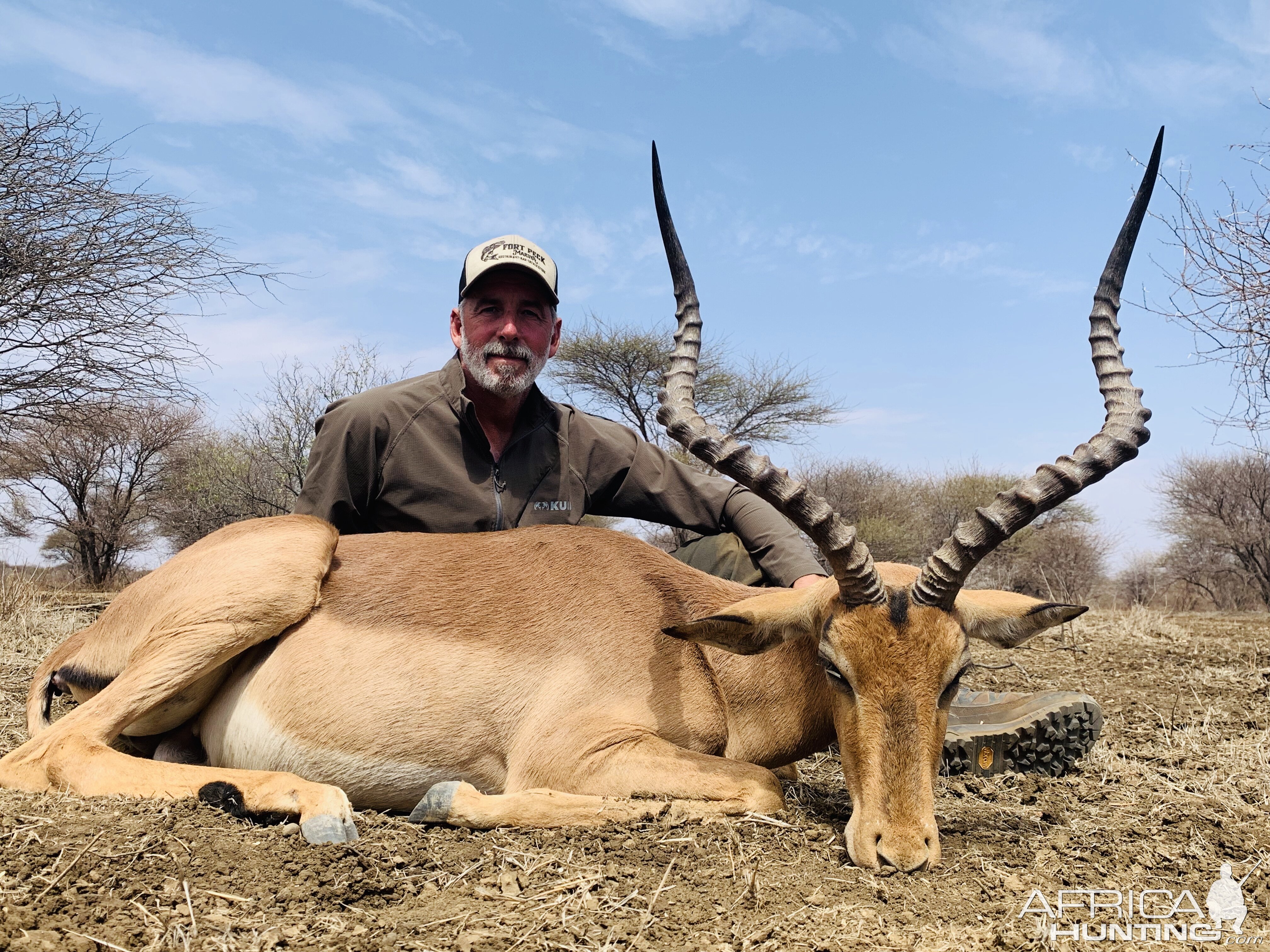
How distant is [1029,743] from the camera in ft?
15.0

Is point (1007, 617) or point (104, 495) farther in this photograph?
point (104, 495)

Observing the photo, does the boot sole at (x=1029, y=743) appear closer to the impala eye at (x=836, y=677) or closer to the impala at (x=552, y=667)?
the impala at (x=552, y=667)

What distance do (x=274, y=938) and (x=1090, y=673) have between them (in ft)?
22.8

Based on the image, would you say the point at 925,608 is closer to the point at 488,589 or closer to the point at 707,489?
the point at 488,589

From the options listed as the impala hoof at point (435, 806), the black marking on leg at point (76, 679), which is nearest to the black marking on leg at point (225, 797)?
the impala hoof at point (435, 806)

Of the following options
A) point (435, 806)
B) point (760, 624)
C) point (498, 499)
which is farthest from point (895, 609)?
point (498, 499)

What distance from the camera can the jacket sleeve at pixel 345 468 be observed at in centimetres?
545

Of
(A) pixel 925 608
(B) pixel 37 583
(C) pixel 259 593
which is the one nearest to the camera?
(A) pixel 925 608

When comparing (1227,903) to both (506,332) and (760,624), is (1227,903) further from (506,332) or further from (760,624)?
(506,332)

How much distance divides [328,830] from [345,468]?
274cm

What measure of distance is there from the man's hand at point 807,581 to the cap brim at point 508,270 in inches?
97.5

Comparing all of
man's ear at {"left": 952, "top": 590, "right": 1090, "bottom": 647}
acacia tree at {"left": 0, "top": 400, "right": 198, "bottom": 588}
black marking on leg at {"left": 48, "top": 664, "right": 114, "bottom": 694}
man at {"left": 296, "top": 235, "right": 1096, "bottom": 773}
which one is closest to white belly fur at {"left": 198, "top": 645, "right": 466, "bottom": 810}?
black marking on leg at {"left": 48, "top": 664, "right": 114, "bottom": 694}

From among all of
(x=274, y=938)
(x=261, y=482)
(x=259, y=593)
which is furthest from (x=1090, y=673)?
(x=261, y=482)

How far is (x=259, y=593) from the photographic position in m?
3.97
